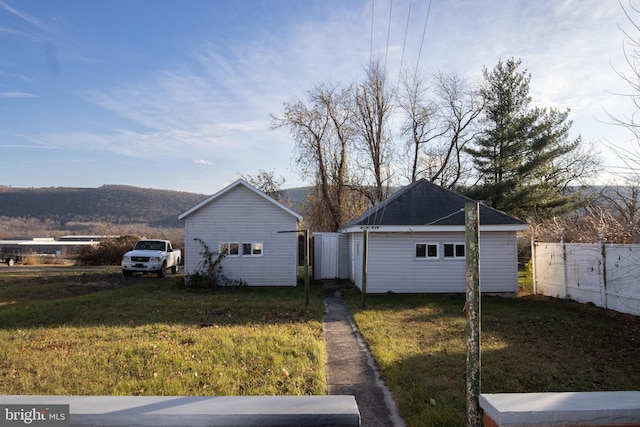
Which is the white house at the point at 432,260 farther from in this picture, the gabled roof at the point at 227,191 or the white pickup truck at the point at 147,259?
the white pickup truck at the point at 147,259

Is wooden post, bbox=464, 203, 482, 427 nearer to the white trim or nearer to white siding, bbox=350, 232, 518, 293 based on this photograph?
the white trim

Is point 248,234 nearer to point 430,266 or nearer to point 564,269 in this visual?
point 430,266

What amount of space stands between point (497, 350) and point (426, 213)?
29.8ft

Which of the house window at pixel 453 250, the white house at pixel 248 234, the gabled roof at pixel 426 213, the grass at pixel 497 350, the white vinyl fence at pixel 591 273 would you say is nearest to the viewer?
the grass at pixel 497 350

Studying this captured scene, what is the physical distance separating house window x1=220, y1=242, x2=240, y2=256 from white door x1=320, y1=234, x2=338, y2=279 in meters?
5.16

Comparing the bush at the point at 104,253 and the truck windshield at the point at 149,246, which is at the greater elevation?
the truck windshield at the point at 149,246

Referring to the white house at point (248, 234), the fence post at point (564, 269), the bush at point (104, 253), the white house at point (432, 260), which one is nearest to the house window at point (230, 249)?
the white house at point (248, 234)

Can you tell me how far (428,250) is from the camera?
16.9m

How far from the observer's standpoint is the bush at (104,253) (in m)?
36.9

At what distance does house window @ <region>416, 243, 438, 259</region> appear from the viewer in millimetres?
16859

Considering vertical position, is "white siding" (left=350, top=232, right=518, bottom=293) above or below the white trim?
below

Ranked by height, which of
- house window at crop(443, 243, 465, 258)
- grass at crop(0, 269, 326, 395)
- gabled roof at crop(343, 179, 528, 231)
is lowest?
grass at crop(0, 269, 326, 395)

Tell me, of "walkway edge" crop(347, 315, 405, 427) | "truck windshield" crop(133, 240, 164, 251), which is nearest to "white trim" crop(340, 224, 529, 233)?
"walkway edge" crop(347, 315, 405, 427)

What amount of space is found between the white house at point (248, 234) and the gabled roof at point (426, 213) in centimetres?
335
